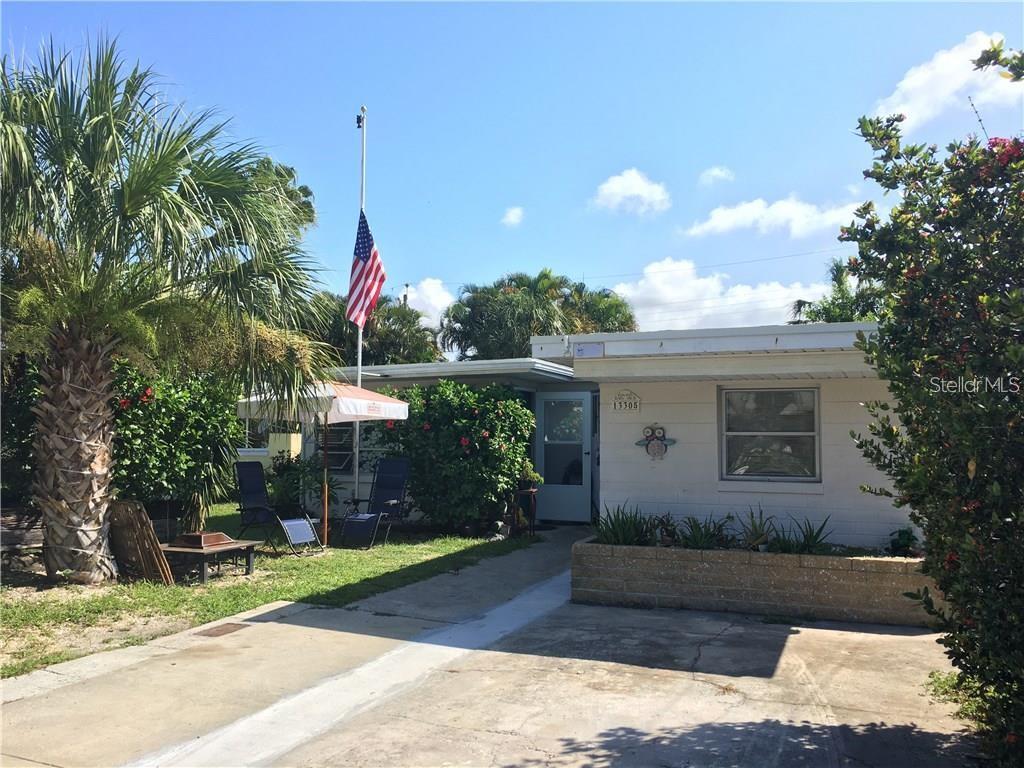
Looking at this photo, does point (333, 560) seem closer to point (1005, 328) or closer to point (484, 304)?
point (1005, 328)

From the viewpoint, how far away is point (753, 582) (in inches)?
299

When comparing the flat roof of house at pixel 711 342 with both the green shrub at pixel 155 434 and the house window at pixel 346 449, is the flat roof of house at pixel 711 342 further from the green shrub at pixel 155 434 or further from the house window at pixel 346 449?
the house window at pixel 346 449

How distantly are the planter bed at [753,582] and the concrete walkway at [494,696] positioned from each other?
0.25 meters

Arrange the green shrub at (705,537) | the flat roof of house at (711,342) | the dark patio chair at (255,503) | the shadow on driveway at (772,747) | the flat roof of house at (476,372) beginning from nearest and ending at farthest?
the shadow on driveway at (772,747) → the flat roof of house at (711,342) → the green shrub at (705,537) → the dark patio chair at (255,503) → the flat roof of house at (476,372)

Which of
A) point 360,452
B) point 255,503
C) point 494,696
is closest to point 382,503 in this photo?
point 255,503

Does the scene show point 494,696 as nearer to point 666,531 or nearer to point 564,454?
point 666,531

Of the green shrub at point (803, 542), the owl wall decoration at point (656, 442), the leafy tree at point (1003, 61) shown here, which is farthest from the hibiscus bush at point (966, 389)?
the owl wall decoration at point (656, 442)

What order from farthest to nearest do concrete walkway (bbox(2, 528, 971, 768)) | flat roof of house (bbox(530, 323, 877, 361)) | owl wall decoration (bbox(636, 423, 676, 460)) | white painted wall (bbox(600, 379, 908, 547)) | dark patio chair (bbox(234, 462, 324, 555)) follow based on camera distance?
dark patio chair (bbox(234, 462, 324, 555)), owl wall decoration (bbox(636, 423, 676, 460)), white painted wall (bbox(600, 379, 908, 547)), flat roof of house (bbox(530, 323, 877, 361)), concrete walkway (bbox(2, 528, 971, 768))

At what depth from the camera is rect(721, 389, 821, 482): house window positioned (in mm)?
8859

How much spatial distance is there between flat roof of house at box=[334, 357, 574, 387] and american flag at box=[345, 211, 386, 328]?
1028 millimetres

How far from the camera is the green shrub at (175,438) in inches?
370

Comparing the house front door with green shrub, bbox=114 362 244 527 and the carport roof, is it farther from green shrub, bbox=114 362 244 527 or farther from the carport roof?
green shrub, bbox=114 362 244 527

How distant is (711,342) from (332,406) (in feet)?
16.7

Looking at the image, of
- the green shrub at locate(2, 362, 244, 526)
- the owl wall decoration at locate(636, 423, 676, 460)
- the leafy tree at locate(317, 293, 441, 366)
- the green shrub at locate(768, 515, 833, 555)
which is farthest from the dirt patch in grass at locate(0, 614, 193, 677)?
the leafy tree at locate(317, 293, 441, 366)
